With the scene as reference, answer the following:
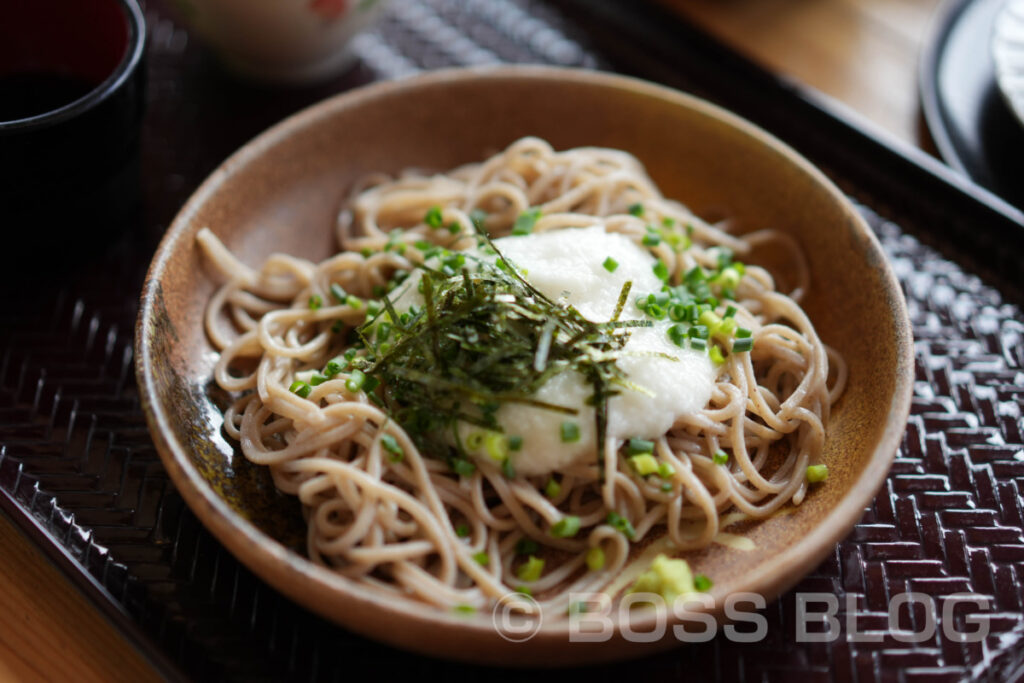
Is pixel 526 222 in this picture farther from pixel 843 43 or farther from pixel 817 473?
pixel 843 43

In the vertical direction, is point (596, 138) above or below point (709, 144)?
below

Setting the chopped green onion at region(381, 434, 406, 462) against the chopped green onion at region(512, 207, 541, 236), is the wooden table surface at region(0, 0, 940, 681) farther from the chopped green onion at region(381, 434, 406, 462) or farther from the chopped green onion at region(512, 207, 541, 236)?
the chopped green onion at region(512, 207, 541, 236)

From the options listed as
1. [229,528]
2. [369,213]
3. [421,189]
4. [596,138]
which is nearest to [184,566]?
[229,528]

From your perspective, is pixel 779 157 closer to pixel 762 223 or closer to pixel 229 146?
pixel 762 223

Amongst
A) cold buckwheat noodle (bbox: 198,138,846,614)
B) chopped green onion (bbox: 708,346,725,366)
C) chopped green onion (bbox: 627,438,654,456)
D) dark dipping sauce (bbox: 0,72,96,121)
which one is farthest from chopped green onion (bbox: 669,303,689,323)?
dark dipping sauce (bbox: 0,72,96,121)

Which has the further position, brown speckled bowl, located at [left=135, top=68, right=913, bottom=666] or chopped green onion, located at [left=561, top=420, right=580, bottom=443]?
chopped green onion, located at [left=561, top=420, right=580, bottom=443]
